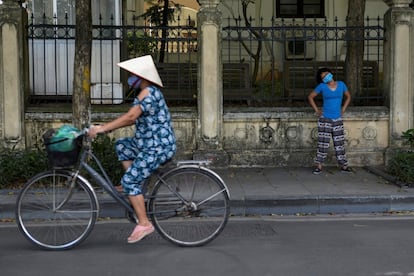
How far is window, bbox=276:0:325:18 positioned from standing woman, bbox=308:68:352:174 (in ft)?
24.3

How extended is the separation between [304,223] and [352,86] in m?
4.56

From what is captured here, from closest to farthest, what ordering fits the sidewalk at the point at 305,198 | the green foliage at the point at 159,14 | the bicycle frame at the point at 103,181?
1. the bicycle frame at the point at 103,181
2. the sidewalk at the point at 305,198
3. the green foliage at the point at 159,14

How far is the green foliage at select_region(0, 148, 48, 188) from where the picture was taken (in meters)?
8.53

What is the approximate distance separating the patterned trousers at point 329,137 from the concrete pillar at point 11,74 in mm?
4792

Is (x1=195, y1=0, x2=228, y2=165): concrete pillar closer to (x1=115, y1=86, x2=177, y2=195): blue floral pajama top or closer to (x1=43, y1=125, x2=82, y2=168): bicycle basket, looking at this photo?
(x1=115, y1=86, x2=177, y2=195): blue floral pajama top

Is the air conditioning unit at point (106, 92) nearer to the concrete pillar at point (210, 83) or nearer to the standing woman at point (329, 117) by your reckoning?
the concrete pillar at point (210, 83)

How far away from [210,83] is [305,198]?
2.89 meters

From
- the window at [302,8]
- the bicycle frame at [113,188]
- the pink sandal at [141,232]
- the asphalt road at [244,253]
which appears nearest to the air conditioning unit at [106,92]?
the asphalt road at [244,253]

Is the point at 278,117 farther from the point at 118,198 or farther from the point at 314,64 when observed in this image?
the point at 118,198

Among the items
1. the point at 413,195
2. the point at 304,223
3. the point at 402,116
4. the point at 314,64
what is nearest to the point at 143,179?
the point at 304,223

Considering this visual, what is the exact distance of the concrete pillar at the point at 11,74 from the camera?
9.55 m

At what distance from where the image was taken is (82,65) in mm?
8812

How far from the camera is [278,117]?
10141 millimetres

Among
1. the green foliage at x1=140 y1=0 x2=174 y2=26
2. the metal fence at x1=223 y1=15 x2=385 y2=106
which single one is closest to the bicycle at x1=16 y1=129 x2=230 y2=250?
the metal fence at x1=223 y1=15 x2=385 y2=106
